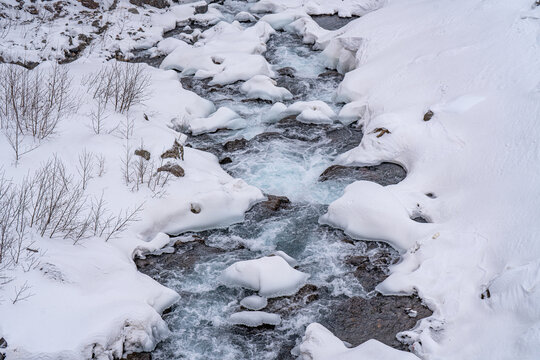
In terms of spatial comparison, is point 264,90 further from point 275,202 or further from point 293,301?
point 293,301

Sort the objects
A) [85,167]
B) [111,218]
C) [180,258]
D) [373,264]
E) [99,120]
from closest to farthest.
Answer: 1. [373,264]
2. [180,258]
3. [111,218]
4. [85,167]
5. [99,120]

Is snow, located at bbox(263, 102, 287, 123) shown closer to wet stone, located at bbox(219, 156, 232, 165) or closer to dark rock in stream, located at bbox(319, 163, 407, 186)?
wet stone, located at bbox(219, 156, 232, 165)

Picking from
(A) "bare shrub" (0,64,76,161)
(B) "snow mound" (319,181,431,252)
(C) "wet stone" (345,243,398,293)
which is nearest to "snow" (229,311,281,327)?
(C) "wet stone" (345,243,398,293)

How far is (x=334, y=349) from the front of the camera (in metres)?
7.11

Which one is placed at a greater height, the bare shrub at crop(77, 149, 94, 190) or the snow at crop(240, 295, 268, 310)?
the bare shrub at crop(77, 149, 94, 190)

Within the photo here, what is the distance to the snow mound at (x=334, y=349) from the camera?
6.60 metres

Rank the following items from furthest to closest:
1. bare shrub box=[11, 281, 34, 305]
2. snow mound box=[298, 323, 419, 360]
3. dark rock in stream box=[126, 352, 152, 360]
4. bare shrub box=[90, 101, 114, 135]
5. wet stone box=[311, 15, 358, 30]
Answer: wet stone box=[311, 15, 358, 30] < bare shrub box=[90, 101, 114, 135] < dark rock in stream box=[126, 352, 152, 360] < bare shrub box=[11, 281, 34, 305] < snow mound box=[298, 323, 419, 360]

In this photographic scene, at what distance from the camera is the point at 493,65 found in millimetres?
12383

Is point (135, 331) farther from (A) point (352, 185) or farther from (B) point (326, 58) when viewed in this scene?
(B) point (326, 58)

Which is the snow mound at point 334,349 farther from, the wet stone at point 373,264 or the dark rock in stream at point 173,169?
the dark rock in stream at point 173,169

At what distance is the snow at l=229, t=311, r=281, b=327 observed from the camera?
7926mm

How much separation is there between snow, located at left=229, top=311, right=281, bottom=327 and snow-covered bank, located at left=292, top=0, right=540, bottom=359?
2.94ft

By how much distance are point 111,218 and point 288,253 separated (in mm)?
3213

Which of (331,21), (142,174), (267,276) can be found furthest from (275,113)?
(331,21)
